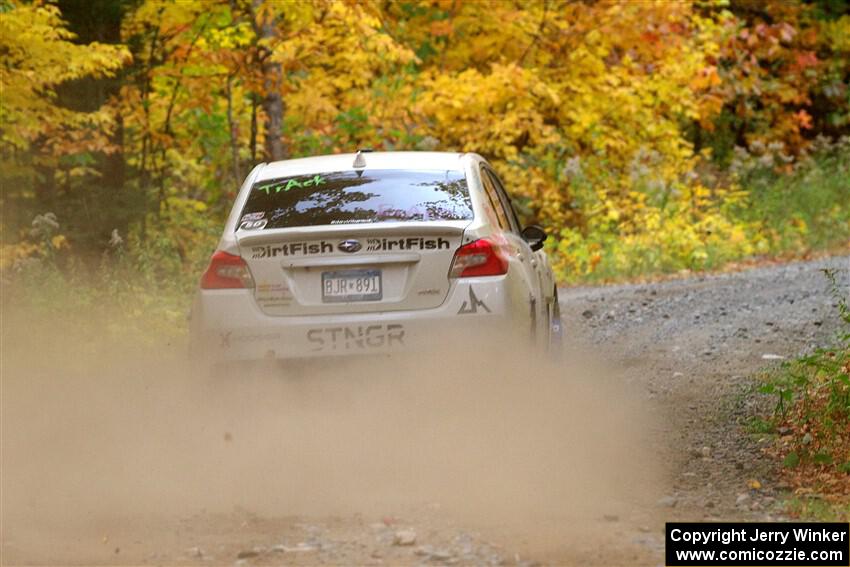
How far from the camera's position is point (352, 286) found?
7168 mm

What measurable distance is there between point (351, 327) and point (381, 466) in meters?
0.73

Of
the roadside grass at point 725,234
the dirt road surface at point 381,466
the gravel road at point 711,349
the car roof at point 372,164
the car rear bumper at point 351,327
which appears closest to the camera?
the dirt road surface at point 381,466

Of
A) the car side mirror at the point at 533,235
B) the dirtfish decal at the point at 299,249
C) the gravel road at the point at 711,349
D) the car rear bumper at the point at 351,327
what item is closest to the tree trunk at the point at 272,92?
the gravel road at the point at 711,349

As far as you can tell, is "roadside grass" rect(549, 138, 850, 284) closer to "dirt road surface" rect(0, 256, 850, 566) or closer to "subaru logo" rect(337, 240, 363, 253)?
"dirt road surface" rect(0, 256, 850, 566)

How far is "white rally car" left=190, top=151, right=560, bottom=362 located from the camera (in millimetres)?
7121

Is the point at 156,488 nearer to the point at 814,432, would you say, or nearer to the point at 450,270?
the point at 450,270

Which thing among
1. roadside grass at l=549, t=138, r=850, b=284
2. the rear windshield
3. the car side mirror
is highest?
the rear windshield

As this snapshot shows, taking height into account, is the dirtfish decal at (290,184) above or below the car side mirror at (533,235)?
above

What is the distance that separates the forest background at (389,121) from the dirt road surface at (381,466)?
548cm

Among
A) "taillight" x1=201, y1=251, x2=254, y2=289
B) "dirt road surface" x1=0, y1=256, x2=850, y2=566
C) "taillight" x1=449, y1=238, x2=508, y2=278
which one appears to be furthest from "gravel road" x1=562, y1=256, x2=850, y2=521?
"taillight" x1=201, y1=251, x2=254, y2=289

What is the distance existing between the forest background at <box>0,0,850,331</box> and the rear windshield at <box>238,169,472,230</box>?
18.3ft

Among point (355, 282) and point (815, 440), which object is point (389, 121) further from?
point (815, 440)

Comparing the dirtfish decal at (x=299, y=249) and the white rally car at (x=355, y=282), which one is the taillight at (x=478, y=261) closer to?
the white rally car at (x=355, y=282)

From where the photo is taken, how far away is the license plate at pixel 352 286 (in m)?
7.16
